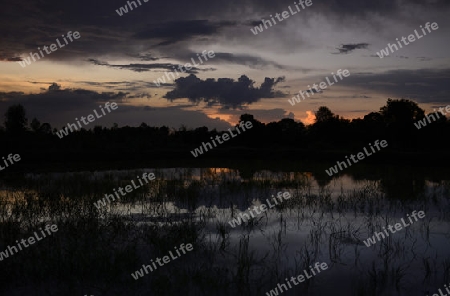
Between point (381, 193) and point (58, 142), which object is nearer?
point (381, 193)

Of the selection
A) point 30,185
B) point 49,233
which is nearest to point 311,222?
point 49,233

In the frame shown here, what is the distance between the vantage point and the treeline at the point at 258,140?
3219cm

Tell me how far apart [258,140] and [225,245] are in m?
41.1

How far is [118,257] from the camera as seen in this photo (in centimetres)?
644

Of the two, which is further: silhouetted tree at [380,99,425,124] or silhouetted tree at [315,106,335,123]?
silhouetted tree at [315,106,335,123]

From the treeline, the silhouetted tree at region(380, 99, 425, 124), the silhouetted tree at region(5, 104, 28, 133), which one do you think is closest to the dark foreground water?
the treeline

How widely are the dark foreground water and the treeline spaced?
19.4 metres

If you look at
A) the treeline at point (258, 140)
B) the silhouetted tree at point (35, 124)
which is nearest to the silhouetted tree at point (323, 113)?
the treeline at point (258, 140)

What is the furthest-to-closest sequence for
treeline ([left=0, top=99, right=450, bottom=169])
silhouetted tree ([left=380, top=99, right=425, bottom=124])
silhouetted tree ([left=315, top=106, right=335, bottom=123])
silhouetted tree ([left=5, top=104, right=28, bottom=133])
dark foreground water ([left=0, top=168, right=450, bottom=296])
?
1. silhouetted tree ([left=315, top=106, right=335, bottom=123])
2. silhouetted tree ([left=5, top=104, right=28, bottom=133])
3. silhouetted tree ([left=380, top=99, right=425, bottom=124])
4. treeline ([left=0, top=99, right=450, bottom=169])
5. dark foreground water ([left=0, top=168, right=450, bottom=296])

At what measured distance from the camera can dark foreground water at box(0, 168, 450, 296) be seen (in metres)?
5.95

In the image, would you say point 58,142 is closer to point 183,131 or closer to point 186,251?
point 183,131

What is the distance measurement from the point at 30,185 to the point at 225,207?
929 cm

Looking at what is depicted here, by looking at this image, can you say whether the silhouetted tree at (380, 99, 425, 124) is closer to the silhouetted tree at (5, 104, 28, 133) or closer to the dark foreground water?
the dark foreground water

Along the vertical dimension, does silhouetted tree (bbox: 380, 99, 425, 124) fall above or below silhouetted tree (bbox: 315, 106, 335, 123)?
below
